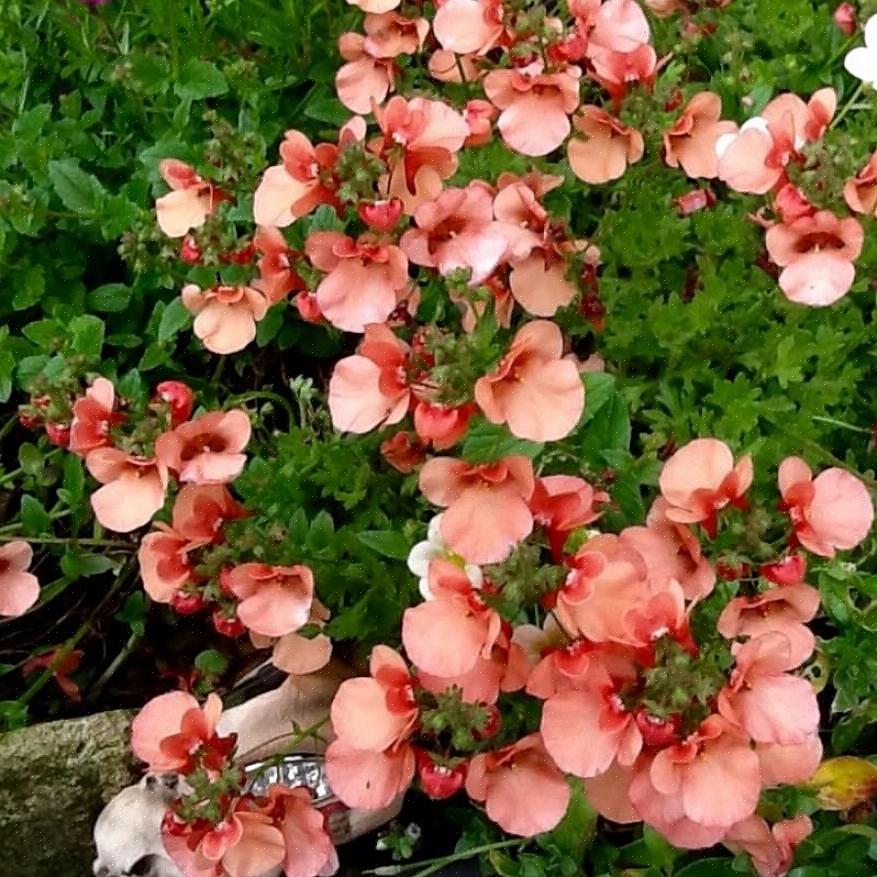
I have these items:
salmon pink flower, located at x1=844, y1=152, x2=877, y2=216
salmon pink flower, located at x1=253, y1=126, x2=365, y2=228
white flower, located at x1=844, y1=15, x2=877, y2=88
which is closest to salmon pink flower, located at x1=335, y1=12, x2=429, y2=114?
salmon pink flower, located at x1=253, y1=126, x2=365, y2=228

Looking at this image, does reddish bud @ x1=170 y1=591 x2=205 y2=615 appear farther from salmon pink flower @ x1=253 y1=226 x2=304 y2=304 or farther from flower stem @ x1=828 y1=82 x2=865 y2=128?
flower stem @ x1=828 y1=82 x2=865 y2=128

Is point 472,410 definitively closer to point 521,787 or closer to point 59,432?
point 521,787

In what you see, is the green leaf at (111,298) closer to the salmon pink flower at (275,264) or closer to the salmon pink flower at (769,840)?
the salmon pink flower at (275,264)

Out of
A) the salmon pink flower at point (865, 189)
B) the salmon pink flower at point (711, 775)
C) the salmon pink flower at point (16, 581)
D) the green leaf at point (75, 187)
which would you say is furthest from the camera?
the green leaf at point (75, 187)

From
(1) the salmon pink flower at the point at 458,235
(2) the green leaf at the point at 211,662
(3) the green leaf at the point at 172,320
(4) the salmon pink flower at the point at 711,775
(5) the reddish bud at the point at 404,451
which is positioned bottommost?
(2) the green leaf at the point at 211,662

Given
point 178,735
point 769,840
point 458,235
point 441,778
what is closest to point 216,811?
point 178,735

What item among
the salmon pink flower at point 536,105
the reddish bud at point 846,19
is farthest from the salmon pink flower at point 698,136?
the reddish bud at point 846,19

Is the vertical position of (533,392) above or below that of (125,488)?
above
